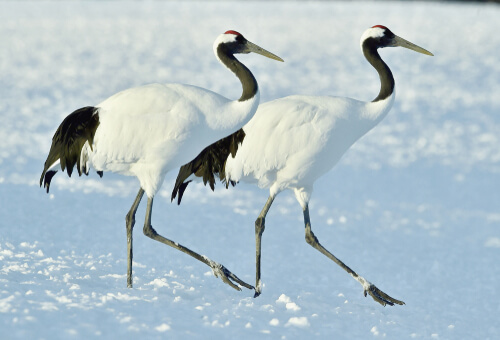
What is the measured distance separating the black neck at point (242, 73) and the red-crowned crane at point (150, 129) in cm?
1

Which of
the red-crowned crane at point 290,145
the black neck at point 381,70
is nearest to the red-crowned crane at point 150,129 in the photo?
the red-crowned crane at point 290,145

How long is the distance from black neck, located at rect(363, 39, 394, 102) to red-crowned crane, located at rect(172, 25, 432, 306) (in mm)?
26

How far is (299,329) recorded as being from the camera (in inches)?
219

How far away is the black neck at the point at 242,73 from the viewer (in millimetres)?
6078

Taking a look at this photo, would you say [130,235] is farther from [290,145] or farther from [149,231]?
[290,145]

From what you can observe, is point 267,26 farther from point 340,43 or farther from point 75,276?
point 75,276

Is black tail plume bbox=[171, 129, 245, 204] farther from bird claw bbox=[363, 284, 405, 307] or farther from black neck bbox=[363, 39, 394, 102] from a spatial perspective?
bird claw bbox=[363, 284, 405, 307]

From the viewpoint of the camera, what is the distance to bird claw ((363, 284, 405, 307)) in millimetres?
6598

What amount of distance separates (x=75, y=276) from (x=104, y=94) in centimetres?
1020

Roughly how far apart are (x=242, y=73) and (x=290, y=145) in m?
0.61

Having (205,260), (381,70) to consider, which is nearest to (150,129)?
(205,260)

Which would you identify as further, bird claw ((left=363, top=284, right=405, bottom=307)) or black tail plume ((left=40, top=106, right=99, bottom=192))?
bird claw ((left=363, top=284, right=405, bottom=307))

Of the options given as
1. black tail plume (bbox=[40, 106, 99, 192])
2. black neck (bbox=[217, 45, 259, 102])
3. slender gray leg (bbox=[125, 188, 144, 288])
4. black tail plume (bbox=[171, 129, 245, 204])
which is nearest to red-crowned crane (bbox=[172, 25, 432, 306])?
black tail plume (bbox=[171, 129, 245, 204])

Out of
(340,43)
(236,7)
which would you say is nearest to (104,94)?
(340,43)
